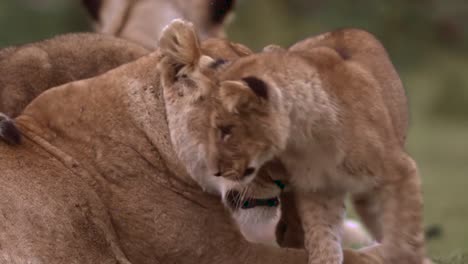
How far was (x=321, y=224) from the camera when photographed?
364cm

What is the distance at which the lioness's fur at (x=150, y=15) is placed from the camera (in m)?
5.80

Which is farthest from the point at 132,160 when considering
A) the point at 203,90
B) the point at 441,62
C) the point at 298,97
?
the point at 441,62

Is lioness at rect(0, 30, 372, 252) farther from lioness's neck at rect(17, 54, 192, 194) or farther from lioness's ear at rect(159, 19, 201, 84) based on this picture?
lioness's ear at rect(159, 19, 201, 84)

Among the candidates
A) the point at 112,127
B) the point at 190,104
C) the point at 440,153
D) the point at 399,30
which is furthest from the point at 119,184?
the point at 399,30

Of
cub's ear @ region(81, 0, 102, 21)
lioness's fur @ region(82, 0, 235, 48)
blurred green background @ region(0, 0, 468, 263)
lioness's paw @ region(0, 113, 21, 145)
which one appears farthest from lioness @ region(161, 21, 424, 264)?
blurred green background @ region(0, 0, 468, 263)

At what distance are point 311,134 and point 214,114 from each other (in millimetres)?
367

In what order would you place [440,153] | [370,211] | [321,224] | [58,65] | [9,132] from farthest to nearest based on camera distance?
[440,153] < [58,65] < [370,211] < [321,224] < [9,132]

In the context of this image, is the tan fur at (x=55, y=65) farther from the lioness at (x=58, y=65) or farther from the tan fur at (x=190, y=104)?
the tan fur at (x=190, y=104)

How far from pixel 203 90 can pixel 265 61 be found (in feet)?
0.78

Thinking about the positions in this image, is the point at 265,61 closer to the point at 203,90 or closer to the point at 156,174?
the point at 203,90

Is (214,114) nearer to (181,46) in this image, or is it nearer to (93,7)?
(181,46)

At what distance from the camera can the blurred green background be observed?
560 inches

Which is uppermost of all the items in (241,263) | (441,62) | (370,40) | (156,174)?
(370,40)

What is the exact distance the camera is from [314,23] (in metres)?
15.3
